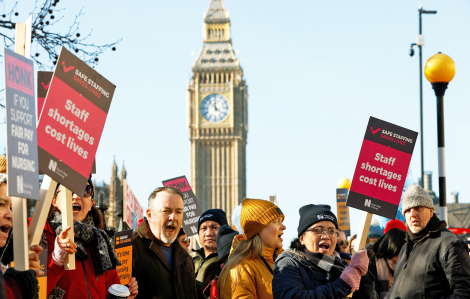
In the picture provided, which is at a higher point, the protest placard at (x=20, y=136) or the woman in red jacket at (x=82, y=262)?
the protest placard at (x=20, y=136)

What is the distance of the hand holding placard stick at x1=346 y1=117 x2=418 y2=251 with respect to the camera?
15.1 ft

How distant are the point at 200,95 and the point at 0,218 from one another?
68380 millimetres

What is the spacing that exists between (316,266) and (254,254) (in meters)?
0.44

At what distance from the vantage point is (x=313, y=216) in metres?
3.99

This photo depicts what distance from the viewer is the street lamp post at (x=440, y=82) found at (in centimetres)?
760

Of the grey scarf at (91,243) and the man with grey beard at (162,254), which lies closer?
the grey scarf at (91,243)

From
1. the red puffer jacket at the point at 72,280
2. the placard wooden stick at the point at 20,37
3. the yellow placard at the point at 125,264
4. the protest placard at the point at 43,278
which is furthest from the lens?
the yellow placard at the point at 125,264

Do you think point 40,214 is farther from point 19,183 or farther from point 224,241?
point 224,241

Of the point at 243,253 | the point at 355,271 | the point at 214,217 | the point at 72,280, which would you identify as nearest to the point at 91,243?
the point at 72,280

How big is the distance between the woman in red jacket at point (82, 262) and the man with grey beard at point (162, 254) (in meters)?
0.45

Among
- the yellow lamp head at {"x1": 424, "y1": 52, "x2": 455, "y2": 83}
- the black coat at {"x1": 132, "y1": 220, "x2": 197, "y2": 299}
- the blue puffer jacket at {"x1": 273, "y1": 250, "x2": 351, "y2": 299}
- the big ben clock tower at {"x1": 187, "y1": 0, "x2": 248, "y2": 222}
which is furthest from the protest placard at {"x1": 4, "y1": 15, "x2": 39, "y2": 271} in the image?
the big ben clock tower at {"x1": 187, "y1": 0, "x2": 248, "y2": 222}

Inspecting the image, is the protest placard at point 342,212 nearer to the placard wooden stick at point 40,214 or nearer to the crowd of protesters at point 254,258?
the crowd of protesters at point 254,258

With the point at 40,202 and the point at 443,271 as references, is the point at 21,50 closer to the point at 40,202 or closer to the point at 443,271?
the point at 40,202

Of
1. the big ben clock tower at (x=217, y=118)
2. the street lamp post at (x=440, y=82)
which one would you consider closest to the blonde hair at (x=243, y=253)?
the street lamp post at (x=440, y=82)
